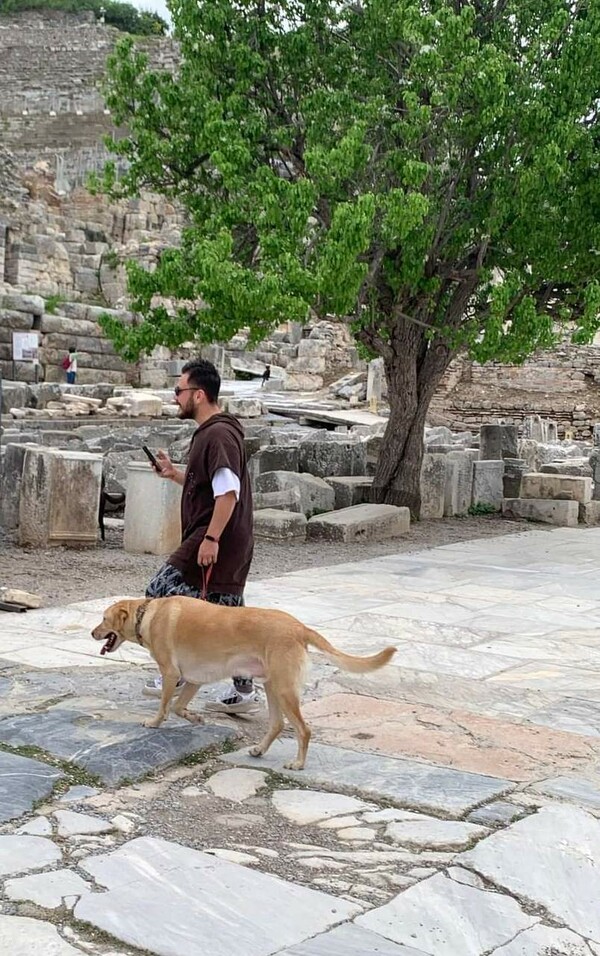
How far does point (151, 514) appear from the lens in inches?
450

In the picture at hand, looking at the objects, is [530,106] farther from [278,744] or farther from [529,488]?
[278,744]

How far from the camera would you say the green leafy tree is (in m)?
→ 12.3

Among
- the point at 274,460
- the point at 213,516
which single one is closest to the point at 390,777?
the point at 213,516

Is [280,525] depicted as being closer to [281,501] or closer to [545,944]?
[281,501]

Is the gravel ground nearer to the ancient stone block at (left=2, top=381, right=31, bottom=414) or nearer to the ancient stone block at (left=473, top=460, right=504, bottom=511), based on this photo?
the ancient stone block at (left=473, top=460, right=504, bottom=511)

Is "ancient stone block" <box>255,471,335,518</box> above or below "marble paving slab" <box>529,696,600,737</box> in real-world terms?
above

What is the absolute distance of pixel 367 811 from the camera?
4566 millimetres

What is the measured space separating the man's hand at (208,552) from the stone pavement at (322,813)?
790 millimetres

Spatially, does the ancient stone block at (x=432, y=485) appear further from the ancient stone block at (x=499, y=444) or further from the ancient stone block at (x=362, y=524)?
the ancient stone block at (x=499, y=444)

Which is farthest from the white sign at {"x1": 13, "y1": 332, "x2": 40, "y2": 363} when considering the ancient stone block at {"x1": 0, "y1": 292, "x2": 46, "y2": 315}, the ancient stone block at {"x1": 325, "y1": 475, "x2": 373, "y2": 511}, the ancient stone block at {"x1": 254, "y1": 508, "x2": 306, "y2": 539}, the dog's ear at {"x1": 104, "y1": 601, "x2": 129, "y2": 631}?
the dog's ear at {"x1": 104, "y1": 601, "x2": 129, "y2": 631}

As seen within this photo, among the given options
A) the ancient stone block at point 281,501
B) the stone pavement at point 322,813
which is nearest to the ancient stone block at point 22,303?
the ancient stone block at point 281,501

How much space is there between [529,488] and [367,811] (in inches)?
506

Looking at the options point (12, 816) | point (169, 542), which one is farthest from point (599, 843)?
point (169, 542)

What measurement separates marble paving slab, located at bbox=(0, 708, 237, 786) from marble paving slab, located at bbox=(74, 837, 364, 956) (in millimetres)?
945
